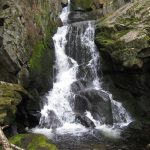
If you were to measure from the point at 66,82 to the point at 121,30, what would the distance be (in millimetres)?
6787

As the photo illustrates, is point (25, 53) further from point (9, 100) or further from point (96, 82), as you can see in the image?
point (96, 82)

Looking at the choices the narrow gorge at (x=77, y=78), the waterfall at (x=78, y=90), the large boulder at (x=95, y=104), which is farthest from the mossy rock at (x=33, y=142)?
the large boulder at (x=95, y=104)

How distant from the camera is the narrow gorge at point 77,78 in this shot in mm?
24331

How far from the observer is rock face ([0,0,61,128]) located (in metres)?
26.6

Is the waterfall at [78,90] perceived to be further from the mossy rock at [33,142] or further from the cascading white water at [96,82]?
the mossy rock at [33,142]

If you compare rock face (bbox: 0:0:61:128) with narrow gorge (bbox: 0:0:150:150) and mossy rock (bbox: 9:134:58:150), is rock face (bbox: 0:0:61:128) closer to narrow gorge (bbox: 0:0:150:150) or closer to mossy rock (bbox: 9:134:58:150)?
narrow gorge (bbox: 0:0:150:150)

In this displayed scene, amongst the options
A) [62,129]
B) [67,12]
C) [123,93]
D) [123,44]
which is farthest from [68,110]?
[67,12]

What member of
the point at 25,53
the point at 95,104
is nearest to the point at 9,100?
the point at 25,53

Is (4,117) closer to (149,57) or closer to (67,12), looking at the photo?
(149,57)

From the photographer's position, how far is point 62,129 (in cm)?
2597

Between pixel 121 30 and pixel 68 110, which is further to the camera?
pixel 121 30

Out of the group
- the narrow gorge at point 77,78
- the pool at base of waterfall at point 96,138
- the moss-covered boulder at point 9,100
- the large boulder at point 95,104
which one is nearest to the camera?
the pool at base of waterfall at point 96,138

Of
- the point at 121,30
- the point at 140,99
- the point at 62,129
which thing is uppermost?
the point at 121,30

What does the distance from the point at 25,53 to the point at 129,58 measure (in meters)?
8.53
